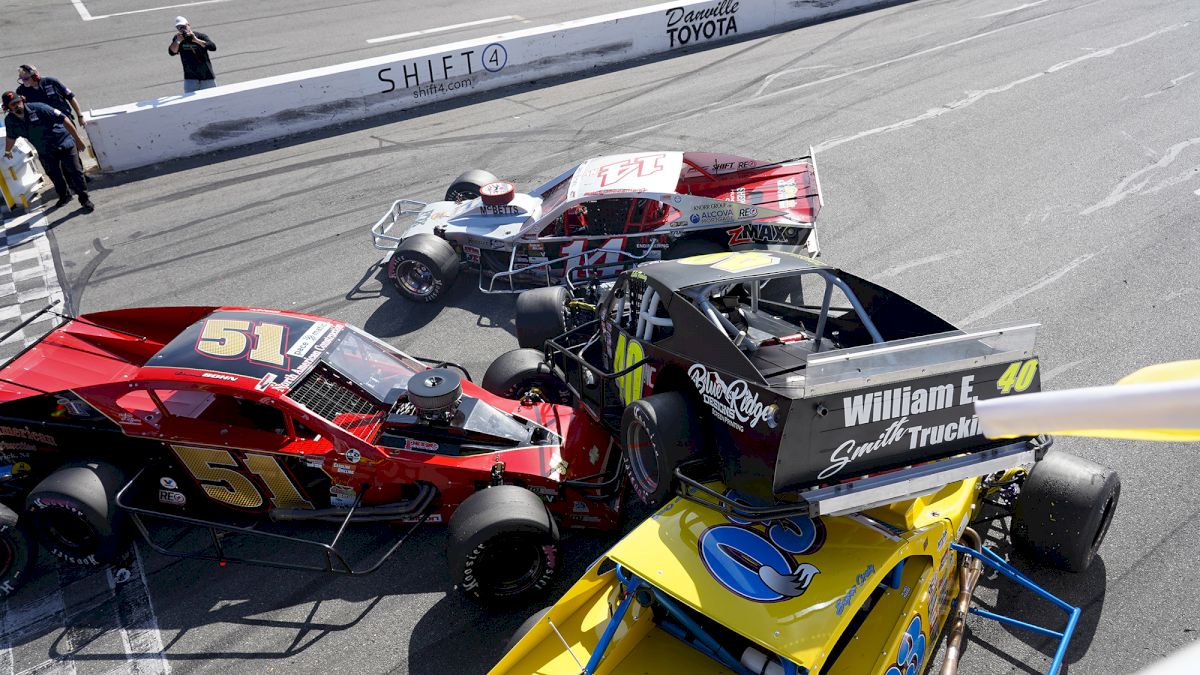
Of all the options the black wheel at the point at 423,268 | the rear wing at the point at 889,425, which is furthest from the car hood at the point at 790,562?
the black wheel at the point at 423,268

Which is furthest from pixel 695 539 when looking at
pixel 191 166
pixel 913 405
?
pixel 191 166

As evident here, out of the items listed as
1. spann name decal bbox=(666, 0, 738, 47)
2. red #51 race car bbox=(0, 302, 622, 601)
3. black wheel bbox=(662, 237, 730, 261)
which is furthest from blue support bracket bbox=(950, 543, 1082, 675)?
spann name decal bbox=(666, 0, 738, 47)

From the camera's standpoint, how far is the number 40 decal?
18.0 ft

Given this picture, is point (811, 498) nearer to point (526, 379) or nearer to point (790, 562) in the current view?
point (790, 562)

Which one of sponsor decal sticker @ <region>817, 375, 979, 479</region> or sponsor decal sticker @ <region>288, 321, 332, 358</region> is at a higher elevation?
sponsor decal sticker @ <region>288, 321, 332, 358</region>

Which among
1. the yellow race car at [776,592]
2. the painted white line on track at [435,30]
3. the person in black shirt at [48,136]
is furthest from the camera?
the painted white line on track at [435,30]

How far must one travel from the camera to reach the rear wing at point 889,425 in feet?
16.6

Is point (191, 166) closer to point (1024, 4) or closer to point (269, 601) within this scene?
point (269, 601)

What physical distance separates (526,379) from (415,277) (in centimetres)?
307

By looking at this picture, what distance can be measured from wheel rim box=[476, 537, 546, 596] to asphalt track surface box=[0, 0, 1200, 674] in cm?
22

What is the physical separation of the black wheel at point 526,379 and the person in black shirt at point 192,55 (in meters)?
9.89

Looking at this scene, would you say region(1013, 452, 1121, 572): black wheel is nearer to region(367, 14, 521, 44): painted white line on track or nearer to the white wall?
the white wall

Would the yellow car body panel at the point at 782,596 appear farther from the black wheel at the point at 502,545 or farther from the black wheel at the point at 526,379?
the black wheel at the point at 526,379

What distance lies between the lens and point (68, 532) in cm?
654
